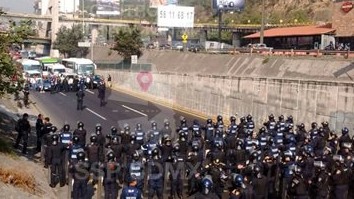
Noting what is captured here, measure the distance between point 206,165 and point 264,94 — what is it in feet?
54.2

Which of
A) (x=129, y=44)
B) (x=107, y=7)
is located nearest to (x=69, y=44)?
(x=107, y=7)

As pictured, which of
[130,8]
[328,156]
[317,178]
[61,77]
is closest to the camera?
[317,178]

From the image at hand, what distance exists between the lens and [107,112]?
37.4 meters

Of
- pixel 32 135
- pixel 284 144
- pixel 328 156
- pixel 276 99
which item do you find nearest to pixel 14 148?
pixel 32 135

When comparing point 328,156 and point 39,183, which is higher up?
point 328,156

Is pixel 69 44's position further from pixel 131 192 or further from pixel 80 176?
pixel 131 192

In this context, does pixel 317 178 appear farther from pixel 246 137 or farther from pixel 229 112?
pixel 229 112

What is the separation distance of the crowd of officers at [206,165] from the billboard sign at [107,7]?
3781 inches

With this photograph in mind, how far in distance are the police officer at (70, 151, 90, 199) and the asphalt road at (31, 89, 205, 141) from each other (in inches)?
516

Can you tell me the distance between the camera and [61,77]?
176ft

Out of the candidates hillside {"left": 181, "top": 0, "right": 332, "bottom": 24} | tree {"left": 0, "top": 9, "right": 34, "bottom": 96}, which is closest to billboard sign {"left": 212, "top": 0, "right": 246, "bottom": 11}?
hillside {"left": 181, "top": 0, "right": 332, "bottom": 24}

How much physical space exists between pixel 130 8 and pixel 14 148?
15641 cm

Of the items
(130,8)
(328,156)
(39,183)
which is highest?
(130,8)

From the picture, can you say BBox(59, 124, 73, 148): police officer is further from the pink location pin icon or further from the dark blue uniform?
the pink location pin icon
